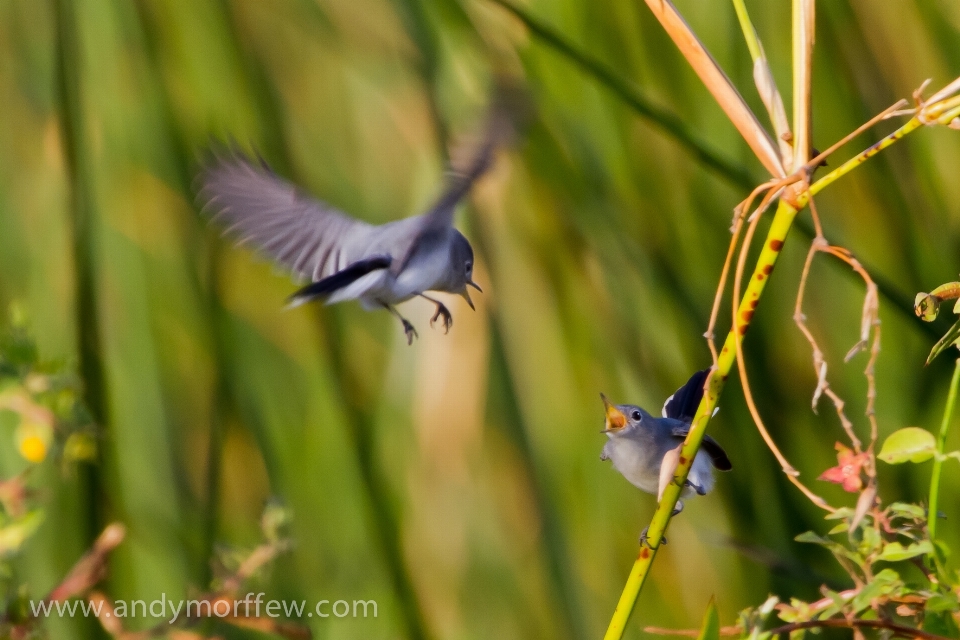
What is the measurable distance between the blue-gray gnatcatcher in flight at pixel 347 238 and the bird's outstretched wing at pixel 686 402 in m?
0.15

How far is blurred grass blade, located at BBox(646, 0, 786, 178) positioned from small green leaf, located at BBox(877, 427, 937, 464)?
13 centimetres

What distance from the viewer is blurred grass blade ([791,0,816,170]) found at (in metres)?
0.33

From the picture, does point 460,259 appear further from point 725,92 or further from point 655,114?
point 655,114

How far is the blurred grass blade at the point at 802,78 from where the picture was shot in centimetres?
33

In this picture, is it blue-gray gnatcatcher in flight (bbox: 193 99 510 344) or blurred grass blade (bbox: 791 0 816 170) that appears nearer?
blurred grass blade (bbox: 791 0 816 170)

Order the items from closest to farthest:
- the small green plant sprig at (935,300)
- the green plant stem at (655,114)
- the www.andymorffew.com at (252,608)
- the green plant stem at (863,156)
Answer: the green plant stem at (863,156) < the small green plant sprig at (935,300) < the www.andymorffew.com at (252,608) < the green plant stem at (655,114)

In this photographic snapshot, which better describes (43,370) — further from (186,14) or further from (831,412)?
(831,412)

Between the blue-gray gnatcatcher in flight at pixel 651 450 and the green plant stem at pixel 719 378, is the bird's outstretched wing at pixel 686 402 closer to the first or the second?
the blue-gray gnatcatcher in flight at pixel 651 450

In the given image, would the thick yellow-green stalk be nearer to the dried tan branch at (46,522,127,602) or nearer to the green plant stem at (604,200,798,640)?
the green plant stem at (604,200,798,640)

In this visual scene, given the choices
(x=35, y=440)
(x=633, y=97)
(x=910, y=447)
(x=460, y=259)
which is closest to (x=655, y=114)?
(x=633, y=97)

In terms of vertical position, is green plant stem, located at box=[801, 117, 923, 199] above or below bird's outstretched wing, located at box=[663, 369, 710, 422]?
above

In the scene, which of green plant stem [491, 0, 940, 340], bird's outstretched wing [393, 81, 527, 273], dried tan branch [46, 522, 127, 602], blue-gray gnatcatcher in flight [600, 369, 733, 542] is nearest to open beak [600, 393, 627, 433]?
blue-gray gnatcatcher in flight [600, 369, 733, 542]

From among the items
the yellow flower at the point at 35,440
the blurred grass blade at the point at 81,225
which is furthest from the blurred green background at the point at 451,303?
the yellow flower at the point at 35,440

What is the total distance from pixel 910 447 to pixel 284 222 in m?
0.40
